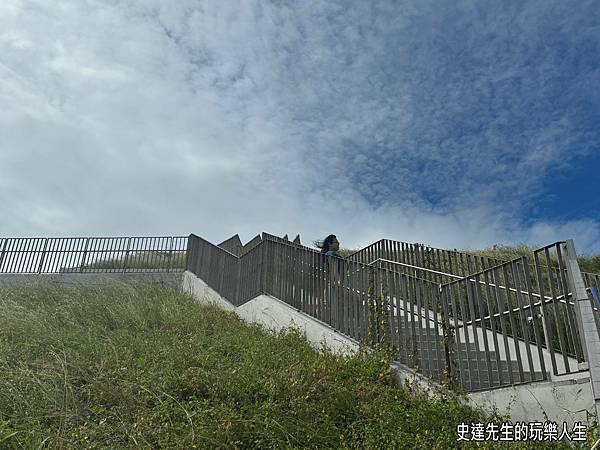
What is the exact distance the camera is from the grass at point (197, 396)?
4.14 metres

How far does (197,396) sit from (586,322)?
13.6 feet

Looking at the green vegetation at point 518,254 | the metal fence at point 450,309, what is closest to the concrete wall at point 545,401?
the metal fence at point 450,309

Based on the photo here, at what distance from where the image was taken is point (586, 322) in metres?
3.84

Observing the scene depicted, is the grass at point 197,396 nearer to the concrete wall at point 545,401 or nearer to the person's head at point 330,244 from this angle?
the concrete wall at point 545,401

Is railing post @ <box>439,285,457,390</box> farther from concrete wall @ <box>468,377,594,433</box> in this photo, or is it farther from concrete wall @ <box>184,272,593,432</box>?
concrete wall @ <box>468,377,594,433</box>

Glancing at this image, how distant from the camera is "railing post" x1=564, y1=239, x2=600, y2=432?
3549 mm

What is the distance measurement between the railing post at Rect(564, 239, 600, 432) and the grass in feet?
2.80

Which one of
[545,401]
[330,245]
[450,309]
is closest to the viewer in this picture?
[545,401]

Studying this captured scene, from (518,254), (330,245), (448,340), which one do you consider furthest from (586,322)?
(518,254)

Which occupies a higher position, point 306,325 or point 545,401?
point 306,325

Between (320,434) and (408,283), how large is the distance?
2.74 m

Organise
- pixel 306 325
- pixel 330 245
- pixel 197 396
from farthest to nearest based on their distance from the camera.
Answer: pixel 330 245, pixel 306 325, pixel 197 396

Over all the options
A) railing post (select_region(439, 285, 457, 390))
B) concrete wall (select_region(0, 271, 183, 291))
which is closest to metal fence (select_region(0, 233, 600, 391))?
railing post (select_region(439, 285, 457, 390))

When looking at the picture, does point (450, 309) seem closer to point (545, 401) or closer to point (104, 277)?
point (545, 401)
